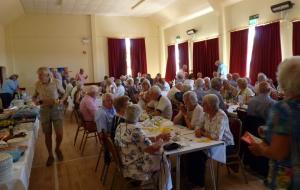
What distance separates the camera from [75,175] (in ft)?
12.8

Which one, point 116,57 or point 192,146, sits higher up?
point 116,57

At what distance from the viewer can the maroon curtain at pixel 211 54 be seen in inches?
374

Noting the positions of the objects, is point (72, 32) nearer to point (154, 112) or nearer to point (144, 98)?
point (144, 98)

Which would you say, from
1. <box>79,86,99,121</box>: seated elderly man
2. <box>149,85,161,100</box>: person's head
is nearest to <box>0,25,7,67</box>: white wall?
<box>79,86,99,121</box>: seated elderly man

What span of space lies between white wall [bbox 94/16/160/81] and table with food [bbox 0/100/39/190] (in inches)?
338

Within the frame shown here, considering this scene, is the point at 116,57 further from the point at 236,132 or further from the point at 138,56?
the point at 236,132

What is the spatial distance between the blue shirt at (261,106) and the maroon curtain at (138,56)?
32.6ft

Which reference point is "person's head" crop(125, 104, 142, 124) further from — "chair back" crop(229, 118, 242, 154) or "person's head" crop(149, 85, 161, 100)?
"person's head" crop(149, 85, 161, 100)

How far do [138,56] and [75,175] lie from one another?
994 centimetres

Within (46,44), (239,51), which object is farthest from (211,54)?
(46,44)

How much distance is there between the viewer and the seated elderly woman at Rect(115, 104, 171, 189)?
263 centimetres

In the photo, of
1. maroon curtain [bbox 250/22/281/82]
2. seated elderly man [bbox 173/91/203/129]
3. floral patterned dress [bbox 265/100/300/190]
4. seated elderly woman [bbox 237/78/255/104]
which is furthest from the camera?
maroon curtain [bbox 250/22/281/82]

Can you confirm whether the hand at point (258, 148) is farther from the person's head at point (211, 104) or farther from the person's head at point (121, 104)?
the person's head at point (121, 104)

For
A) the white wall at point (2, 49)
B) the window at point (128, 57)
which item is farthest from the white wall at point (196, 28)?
the white wall at point (2, 49)
